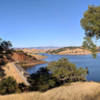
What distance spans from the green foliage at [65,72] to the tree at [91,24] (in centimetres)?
1454

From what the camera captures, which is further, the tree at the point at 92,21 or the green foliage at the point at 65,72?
the green foliage at the point at 65,72

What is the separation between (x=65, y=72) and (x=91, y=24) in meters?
15.6

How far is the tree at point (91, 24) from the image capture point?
993cm

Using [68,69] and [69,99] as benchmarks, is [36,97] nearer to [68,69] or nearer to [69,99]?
[69,99]

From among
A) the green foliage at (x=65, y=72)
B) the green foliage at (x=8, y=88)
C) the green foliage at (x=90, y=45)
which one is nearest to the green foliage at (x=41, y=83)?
the green foliage at (x=8, y=88)

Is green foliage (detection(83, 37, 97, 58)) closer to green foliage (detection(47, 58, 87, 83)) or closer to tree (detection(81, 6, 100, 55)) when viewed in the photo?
tree (detection(81, 6, 100, 55))

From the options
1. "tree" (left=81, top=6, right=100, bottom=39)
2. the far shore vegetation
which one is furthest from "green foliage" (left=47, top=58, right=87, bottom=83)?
"tree" (left=81, top=6, right=100, bottom=39)

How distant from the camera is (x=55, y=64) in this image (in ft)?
87.3

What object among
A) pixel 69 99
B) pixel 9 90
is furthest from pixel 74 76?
pixel 69 99

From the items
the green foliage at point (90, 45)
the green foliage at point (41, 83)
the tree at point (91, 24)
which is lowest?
the green foliage at point (41, 83)

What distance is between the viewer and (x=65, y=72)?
24.7 m

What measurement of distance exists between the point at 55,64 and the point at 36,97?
19999 mm

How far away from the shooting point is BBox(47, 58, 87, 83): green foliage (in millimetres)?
24547

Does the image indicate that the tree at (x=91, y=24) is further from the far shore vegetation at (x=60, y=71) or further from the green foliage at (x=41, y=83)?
the green foliage at (x=41, y=83)
